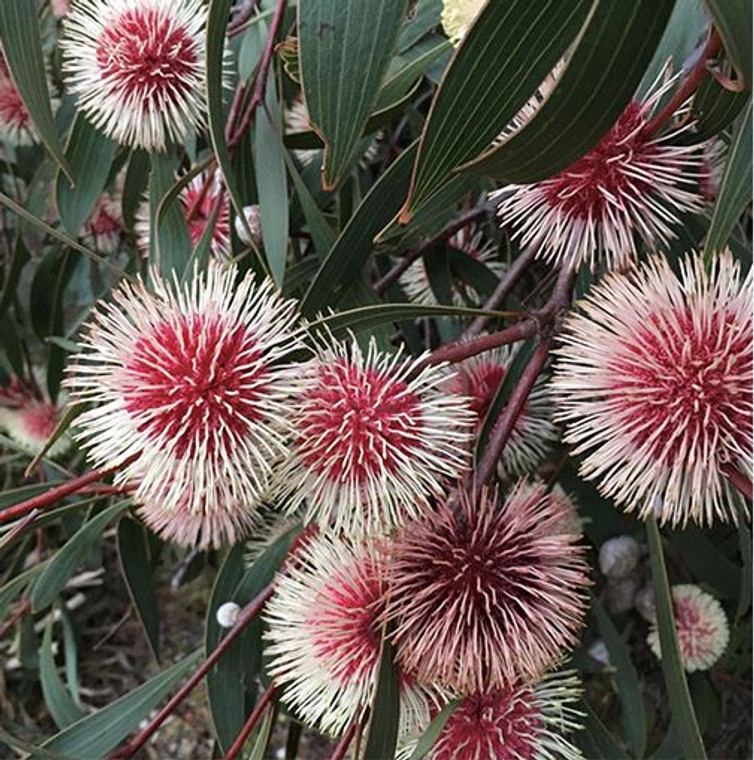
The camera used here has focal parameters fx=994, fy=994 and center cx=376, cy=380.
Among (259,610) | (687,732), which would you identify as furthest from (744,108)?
(259,610)

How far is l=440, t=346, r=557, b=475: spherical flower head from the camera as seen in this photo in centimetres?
98

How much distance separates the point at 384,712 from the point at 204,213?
674mm

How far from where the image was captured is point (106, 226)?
5.04 feet

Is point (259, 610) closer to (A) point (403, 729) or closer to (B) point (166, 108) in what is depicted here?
(A) point (403, 729)

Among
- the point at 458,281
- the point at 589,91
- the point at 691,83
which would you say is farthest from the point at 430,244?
the point at 589,91

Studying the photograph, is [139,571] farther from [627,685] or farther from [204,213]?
[627,685]

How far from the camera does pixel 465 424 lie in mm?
725

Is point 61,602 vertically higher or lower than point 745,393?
lower

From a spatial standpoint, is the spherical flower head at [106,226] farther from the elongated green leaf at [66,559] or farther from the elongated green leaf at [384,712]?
the elongated green leaf at [384,712]

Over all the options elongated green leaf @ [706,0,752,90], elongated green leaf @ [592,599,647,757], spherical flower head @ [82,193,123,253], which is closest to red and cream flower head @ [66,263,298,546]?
elongated green leaf @ [706,0,752,90]

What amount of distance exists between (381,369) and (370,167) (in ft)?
2.96

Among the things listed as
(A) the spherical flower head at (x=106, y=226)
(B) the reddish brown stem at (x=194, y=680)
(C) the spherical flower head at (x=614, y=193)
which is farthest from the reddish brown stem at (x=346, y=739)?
(A) the spherical flower head at (x=106, y=226)

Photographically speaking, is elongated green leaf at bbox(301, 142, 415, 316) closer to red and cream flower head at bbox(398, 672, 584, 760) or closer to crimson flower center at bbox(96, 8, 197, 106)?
crimson flower center at bbox(96, 8, 197, 106)

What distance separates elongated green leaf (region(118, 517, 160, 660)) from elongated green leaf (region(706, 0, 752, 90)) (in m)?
0.97
